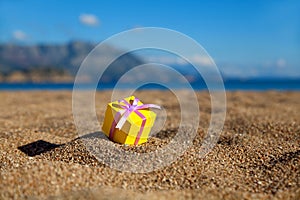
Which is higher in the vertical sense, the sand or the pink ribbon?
the pink ribbon

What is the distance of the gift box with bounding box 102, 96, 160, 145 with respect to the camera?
4.53m

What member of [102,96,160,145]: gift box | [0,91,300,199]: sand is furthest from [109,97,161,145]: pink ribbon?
[0,91,300,199]: sand

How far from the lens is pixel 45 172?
3.42 metres

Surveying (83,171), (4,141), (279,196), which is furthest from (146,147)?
(4,141)

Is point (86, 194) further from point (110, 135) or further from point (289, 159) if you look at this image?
point (289, 159)

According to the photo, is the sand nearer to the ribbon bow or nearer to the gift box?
the gift box

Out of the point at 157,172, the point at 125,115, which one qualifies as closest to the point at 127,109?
the point at 125,115

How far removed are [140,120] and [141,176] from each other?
104 cm

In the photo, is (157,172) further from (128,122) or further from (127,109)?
(127,109)

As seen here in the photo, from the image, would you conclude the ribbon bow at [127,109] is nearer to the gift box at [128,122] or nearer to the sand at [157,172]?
the gift box at [128,122]

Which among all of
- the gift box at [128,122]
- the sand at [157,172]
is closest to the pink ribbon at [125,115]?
the gift box at [128,122]

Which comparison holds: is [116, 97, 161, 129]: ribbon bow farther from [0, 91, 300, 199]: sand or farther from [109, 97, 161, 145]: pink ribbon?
[0, 91, 300, 199]: sand

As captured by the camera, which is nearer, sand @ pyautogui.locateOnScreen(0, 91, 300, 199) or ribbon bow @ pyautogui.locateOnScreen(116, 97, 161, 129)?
sand @ pyautogui.locateOnScreen(0, 91, 300, 199)

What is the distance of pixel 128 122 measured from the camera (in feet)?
14.7
